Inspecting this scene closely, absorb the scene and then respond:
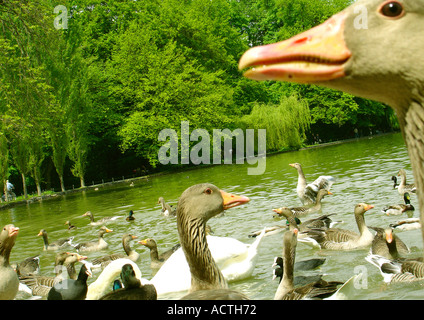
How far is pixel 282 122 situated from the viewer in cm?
3747

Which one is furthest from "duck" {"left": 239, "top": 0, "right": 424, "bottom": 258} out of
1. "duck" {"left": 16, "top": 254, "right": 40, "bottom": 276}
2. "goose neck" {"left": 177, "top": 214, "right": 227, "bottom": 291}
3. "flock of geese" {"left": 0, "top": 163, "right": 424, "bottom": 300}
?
"duck" {"left": 16, "top": 254, "right": 40, "bottom": 276}

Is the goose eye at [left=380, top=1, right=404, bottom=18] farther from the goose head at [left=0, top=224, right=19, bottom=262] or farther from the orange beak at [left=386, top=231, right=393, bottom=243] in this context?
the orange beak at [left=386, top=231, right=393, bottom=243]

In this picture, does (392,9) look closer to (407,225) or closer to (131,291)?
(131,291)

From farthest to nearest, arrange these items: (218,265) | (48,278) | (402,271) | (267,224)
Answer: (267,224), (48,278), (218,265), (402,271)

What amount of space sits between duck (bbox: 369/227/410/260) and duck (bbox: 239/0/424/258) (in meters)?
5.06

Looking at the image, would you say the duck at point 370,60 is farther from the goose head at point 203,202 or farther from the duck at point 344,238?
the duck at point 344,238

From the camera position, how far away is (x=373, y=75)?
132 cm

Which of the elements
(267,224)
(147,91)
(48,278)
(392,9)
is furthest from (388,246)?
(147,91)

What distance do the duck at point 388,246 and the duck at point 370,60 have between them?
5063 millimetres

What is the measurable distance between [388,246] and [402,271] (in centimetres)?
Answer: 92

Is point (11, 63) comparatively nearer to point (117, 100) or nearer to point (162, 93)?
point (162, 93)

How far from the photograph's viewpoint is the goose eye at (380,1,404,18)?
1.29 m

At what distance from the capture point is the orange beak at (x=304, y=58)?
128cm

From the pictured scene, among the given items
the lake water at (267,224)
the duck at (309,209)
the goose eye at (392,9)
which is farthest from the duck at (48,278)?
the goose eye at (392,9)
